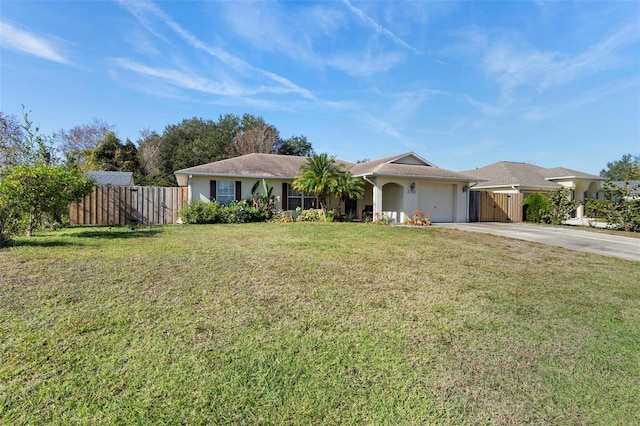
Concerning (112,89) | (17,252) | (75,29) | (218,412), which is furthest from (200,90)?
(218,412)

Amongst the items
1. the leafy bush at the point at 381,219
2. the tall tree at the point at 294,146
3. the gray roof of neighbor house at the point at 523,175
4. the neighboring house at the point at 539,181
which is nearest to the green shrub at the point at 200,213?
the leafy bush at the point at 381,219

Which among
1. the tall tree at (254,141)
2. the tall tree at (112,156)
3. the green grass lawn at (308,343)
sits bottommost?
the green grass lawn at (308,343)

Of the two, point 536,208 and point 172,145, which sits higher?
point 172,145

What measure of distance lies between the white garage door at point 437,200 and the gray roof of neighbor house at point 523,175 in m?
6.79

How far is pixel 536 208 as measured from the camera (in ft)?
65.1

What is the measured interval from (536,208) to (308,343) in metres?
21.8

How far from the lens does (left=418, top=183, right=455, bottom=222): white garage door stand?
18.3 metres

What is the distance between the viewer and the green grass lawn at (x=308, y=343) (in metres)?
2.42

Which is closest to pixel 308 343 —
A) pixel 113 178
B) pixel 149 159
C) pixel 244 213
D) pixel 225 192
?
pixel 244 213

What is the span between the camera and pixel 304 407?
242 cm

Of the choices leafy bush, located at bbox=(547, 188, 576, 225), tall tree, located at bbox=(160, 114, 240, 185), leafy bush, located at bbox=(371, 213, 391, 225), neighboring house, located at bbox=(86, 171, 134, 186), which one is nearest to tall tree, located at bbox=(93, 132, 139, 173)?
tall tree, located at bbox=(160, 114, 240, 185)

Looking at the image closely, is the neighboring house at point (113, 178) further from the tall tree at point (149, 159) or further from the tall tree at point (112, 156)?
the tall tree at point (149, 159)

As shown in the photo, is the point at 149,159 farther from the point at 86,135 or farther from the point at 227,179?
the point at 227,179

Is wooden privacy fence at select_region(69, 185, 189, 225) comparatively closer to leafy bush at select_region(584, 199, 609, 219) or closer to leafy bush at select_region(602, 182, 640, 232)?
leafy bush at select_region(584, 199, 609, 219)
